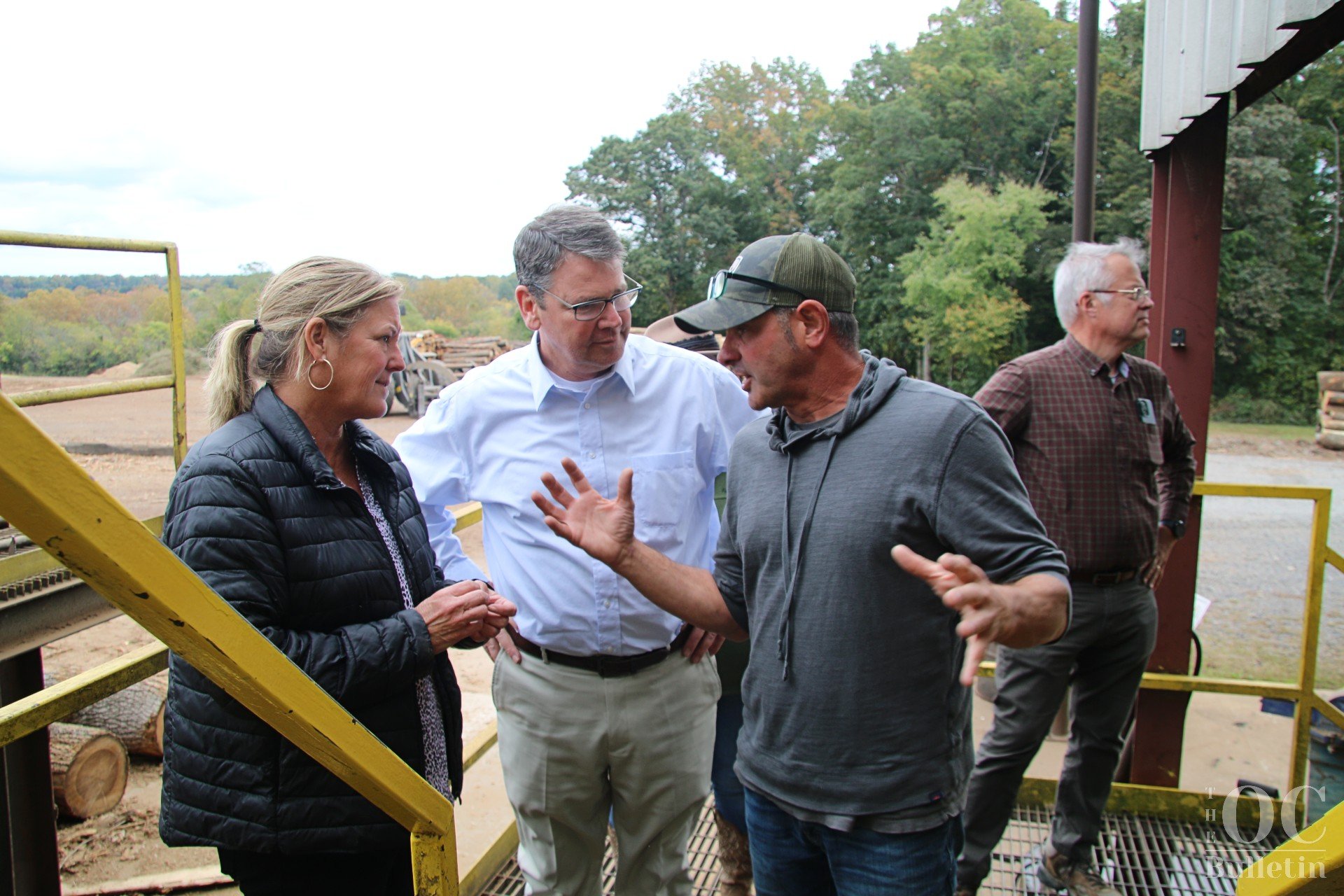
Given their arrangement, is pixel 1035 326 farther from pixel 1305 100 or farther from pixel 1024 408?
pixel 1024 408

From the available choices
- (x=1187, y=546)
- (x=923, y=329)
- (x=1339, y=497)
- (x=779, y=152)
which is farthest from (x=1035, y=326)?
(x=1187, y=546)

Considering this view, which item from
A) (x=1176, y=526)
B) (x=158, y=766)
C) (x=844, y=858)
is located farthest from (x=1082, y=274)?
(x=158, y=766)

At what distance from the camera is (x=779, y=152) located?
4325cm

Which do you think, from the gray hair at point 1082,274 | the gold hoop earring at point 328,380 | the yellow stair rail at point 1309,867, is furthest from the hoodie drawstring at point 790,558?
the gray hair at point 1082,274

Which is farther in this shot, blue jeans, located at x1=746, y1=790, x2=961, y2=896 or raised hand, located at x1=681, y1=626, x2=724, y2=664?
raised hand, located at x1=681, y1=626, x2=724, y2=664

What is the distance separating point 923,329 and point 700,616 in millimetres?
33737

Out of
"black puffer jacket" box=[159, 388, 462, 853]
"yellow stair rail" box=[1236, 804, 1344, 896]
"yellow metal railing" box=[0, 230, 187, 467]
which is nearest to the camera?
"yellow stair rail" box=[1236, 804, 1344, 896]

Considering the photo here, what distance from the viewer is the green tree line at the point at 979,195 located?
98.7 feet

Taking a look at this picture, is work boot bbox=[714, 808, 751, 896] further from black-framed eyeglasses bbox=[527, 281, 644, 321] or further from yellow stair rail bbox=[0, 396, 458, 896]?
yellow stair rail bbox=[0, 396, 458, 896]

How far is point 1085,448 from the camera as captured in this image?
300 centimetres

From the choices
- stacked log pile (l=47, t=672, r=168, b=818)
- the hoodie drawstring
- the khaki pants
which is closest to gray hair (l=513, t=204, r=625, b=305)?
the hoodie drawstring

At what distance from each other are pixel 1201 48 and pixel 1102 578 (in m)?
2.04

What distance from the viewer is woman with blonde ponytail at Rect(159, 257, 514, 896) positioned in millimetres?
1647

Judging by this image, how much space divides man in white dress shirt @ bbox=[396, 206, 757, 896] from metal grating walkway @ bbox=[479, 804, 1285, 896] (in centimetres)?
71
